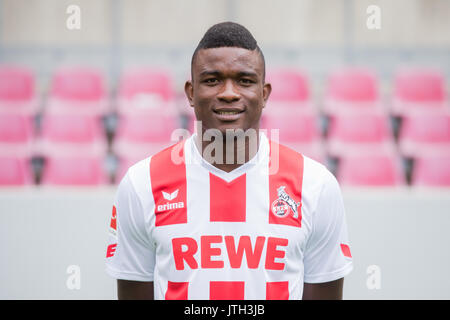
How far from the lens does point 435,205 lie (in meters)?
2.21

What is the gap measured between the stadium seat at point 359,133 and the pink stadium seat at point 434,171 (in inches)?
16.2

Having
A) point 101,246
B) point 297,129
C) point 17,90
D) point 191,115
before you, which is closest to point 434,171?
point 297,129

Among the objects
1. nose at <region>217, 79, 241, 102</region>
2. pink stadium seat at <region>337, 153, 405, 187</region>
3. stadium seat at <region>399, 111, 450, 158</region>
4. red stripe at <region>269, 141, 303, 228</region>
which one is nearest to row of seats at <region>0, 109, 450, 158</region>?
stadium seat at <region>399, 111, 450, 158</region>

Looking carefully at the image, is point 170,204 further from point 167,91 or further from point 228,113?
point 167,91

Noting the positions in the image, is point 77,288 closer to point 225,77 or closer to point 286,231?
point 286,231

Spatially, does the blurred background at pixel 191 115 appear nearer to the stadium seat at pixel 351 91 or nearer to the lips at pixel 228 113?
the stadium seat at pixel 351 91

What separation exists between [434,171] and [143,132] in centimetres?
215

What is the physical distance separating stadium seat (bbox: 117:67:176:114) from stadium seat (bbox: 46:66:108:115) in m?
0.18

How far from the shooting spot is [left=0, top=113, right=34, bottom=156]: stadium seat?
3711mm

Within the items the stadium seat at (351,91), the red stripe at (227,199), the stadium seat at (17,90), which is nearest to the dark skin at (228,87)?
the red stripe at (227,199)

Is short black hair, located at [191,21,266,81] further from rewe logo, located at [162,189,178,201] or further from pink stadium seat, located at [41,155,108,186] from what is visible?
pink stadium seat, located at [41,155,108,186]

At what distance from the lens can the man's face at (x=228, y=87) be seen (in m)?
1.29

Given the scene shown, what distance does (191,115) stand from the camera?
418 centimetres
